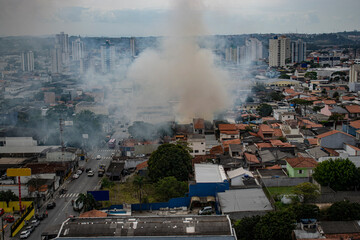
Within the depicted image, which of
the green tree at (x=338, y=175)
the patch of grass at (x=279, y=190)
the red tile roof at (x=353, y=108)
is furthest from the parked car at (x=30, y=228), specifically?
the red tile roof at (x=353, y=108)

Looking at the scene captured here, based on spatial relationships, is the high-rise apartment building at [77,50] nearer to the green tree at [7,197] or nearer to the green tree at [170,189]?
the green tree at [7,197]

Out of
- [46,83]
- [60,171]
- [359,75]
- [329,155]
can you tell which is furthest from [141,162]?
[46,83]

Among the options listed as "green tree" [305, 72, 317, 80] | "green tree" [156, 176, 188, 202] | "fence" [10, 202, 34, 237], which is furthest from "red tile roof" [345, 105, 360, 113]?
"green tree" [305, 72, 317, 80]

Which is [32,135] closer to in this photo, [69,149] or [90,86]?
[69,149]

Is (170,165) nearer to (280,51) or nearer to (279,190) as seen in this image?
(279,190)

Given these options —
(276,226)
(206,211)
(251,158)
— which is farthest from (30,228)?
(251,158)
